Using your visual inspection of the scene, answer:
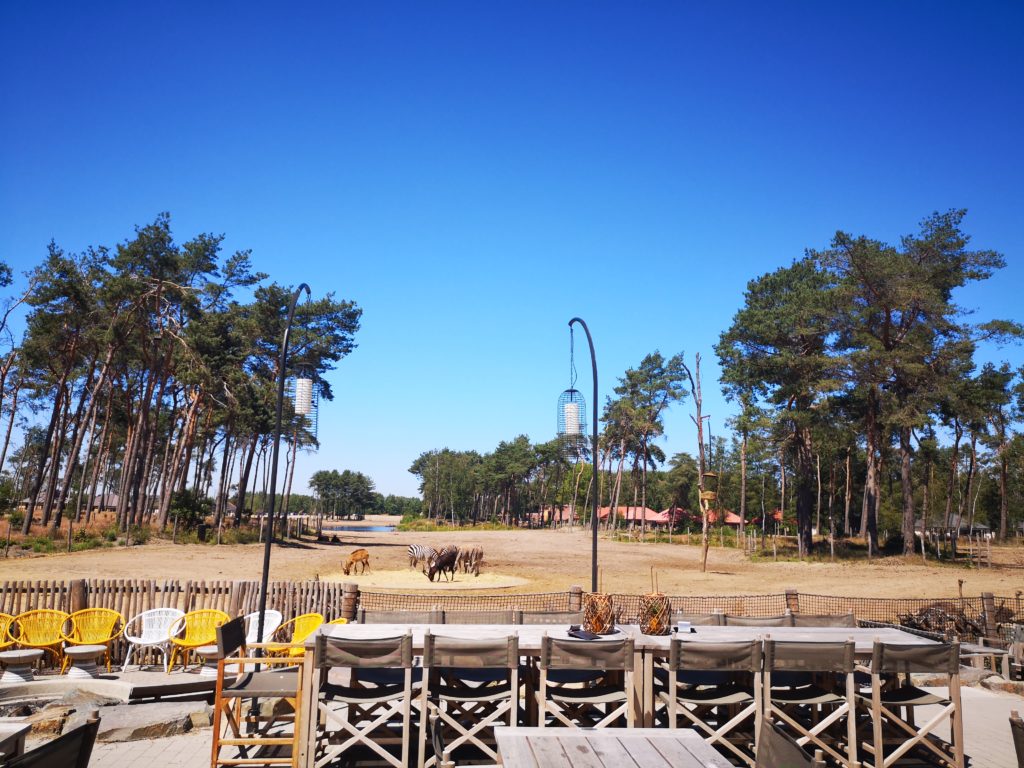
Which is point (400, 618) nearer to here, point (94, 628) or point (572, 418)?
point (572, 418)

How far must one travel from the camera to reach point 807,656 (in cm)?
566

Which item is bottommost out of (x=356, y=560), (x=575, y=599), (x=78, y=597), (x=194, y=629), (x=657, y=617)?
(x=356, y=560)

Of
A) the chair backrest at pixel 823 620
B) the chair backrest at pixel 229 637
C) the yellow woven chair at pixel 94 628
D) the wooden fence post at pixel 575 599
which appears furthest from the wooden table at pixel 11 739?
the wooden fence post at pixel 575 599

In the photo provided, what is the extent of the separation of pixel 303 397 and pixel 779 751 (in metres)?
8.68

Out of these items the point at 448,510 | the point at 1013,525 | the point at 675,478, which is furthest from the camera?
the point at 448,510

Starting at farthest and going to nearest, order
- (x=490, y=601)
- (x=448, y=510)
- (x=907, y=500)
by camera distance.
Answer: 1. (x=448, y=510)
2. (x=907, y=500)
3. (x=490, y=601)

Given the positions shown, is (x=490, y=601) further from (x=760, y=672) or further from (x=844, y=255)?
(x=844, y=255)

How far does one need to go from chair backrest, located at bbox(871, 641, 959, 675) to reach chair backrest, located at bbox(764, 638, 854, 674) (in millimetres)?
251

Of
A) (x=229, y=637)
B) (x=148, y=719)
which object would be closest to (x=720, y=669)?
(x=229, y=637)

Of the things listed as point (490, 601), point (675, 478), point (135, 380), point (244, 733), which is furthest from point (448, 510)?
point (244, 733)

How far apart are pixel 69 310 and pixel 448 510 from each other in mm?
92627

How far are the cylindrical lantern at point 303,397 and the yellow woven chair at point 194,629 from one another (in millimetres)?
3072

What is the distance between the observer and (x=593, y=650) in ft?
18.0

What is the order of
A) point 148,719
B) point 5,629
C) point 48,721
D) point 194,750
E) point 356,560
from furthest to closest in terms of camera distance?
point 356,560 < point 5,629 < point 148,719 < point 48,721 < point 194,750
